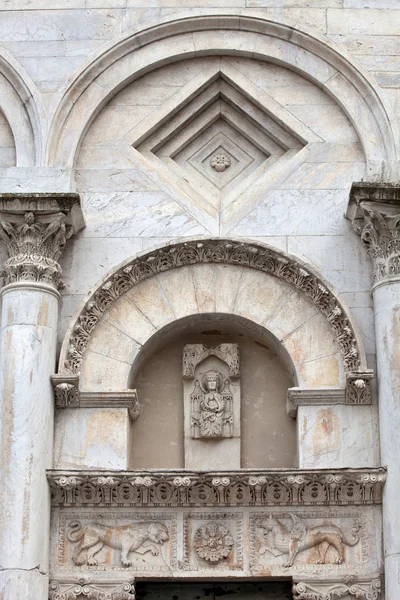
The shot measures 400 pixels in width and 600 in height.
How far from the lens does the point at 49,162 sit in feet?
46.3

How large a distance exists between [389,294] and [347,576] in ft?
9.49

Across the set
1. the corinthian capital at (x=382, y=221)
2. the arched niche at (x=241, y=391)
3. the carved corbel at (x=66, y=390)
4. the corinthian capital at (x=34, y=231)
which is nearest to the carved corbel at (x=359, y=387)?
the arched niche at (x=241, y=391)

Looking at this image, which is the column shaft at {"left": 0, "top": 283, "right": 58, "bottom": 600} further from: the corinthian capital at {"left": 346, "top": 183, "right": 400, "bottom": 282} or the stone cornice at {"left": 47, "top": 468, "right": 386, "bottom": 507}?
the corinthian capital at {"left": 346, "top": 183, "right": 400, "bottom": 282}

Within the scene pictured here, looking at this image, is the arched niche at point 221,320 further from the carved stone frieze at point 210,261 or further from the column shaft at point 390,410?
the column shaft at point 390,410

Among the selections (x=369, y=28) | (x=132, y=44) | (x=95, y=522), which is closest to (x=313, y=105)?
(x=369, y=28)

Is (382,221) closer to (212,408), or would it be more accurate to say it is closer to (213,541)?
(212,408)

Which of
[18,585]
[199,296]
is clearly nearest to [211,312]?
[199,296]

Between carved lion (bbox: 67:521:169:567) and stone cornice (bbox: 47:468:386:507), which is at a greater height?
stone cornice (bbox: 47:468:386:507)

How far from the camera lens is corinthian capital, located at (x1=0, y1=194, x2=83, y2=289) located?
13445 mm

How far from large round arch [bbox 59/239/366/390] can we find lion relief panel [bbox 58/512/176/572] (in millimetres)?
1386

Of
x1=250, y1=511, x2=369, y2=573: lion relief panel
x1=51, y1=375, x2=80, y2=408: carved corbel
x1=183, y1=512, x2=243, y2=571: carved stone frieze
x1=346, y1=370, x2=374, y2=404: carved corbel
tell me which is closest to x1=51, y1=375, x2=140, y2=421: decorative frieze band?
x1=51, y1=375, x2=80, y2=408: carved corbel

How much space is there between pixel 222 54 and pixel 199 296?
9.52 ft

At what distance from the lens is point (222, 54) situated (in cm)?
1471

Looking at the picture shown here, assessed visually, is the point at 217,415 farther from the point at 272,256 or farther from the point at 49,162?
the point at 49,162
